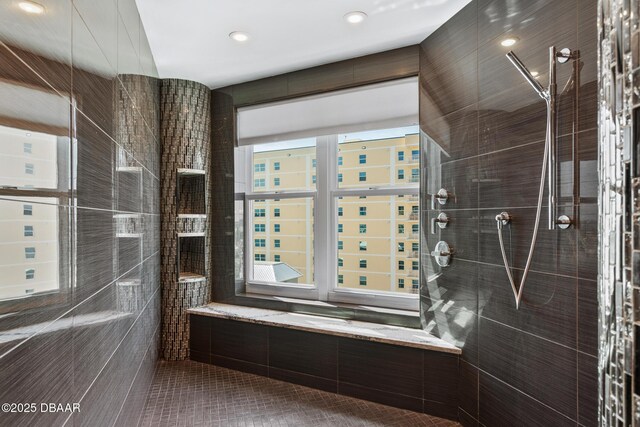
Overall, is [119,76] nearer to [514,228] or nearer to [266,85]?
[266,85]

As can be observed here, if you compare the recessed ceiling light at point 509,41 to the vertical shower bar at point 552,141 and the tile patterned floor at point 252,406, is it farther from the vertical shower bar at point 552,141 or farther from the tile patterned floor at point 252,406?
the tile patterned floor at point 252,406

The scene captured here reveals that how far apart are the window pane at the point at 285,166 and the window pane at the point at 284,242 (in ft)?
0.26

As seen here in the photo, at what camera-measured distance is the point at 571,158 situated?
1.53m

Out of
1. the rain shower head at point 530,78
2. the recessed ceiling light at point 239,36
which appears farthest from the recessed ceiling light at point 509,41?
the recessed ceiling light at point 239,36

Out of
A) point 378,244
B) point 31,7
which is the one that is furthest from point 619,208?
point 378,244

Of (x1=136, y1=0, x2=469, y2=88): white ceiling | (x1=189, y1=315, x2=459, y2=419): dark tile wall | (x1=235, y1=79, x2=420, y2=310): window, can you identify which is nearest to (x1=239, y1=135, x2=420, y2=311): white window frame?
(x1=235, y1=79, x2=420, y2=310): window

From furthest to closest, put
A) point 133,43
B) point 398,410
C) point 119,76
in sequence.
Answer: point 398,410 < point 133,43 < point 119,76

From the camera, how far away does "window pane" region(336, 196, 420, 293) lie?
2.75m

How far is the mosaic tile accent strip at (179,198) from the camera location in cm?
308

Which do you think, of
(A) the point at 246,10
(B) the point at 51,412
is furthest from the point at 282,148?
(B) the point at 51,412

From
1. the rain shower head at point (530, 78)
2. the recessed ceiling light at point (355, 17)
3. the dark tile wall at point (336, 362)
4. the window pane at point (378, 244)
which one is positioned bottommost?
the dark tile wall at point (336, 362)

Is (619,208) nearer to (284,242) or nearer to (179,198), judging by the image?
(284,242)

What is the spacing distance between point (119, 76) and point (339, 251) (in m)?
1.93

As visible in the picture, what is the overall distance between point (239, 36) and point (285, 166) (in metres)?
1.10
